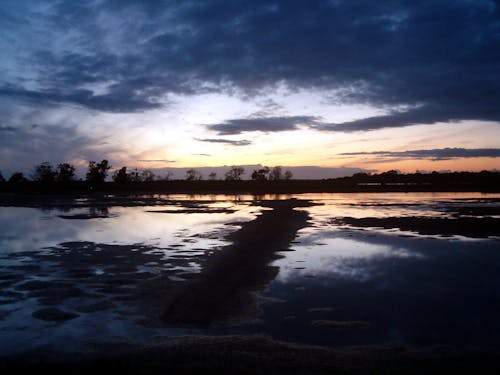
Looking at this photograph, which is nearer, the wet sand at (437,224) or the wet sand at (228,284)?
the wet sand at (228,284)

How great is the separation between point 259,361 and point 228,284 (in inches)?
211

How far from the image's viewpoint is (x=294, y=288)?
11844 mm

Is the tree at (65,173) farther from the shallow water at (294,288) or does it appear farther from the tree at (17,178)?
the shallow water at (294,288)

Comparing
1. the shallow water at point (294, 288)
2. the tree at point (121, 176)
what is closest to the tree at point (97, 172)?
the tree at point (121, 176)

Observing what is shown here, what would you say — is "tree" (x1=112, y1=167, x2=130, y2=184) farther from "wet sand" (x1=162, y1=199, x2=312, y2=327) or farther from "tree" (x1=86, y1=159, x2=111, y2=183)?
"wet sand" (x1=162, y1=199, x2=312, y2=327)

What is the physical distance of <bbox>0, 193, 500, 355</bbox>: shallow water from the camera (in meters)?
8.44

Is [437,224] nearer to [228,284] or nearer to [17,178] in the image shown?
[228,284]

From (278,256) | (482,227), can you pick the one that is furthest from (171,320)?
(482,227)

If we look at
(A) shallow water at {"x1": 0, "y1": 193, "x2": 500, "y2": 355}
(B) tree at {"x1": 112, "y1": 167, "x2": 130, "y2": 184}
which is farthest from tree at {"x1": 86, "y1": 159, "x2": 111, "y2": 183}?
(A) shallow water at {"x1": 0, "y1": 193, "x2": 500, "y2": 355}

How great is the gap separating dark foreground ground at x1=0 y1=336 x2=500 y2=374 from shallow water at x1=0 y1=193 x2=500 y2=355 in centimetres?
51

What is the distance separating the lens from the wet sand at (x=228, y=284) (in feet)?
31.1

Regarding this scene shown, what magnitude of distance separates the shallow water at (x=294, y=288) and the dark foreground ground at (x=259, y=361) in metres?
0.51

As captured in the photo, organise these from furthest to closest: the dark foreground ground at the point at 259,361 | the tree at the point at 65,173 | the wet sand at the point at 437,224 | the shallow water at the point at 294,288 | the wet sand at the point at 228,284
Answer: the tree at the point at 65,173, the wet sand at the point at 437,224, the wet sand at the point at 228,284, the shallow water at the point at 294,288, the dark foreground ground at the point at 259,361

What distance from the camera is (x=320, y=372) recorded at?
664 centimetres
